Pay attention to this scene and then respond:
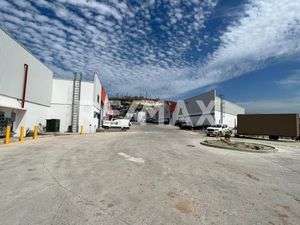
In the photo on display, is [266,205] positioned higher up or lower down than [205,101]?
lower down

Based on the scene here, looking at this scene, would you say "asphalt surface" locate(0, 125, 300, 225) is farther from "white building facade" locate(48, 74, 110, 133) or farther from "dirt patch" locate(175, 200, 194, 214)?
"white building facade" locate(48, 74, 110, 133)

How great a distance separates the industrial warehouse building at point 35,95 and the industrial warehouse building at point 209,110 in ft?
94.5

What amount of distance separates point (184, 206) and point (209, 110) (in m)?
46.1

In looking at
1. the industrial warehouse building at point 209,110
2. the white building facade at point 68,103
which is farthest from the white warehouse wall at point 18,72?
the industrial warehouse building at point 209,110

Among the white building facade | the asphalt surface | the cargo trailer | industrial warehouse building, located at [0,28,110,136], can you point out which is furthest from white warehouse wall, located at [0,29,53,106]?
the cargo trailer

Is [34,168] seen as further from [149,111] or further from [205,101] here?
[149,111]

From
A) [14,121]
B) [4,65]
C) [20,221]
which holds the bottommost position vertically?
[20,221]

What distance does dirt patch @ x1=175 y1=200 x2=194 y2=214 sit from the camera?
4389 millimetres

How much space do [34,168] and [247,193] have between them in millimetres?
7510

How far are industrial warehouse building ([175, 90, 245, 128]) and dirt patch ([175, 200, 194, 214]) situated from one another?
43.5 meters

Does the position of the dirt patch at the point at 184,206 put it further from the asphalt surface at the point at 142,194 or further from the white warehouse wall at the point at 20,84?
the white warehouse wall at the point at 20,84

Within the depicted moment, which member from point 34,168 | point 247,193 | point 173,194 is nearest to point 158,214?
point 173,194

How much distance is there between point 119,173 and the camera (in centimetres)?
713

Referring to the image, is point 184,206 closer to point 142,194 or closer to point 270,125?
point 142,194
